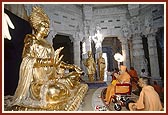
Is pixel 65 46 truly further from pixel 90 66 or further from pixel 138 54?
pixel 138 54

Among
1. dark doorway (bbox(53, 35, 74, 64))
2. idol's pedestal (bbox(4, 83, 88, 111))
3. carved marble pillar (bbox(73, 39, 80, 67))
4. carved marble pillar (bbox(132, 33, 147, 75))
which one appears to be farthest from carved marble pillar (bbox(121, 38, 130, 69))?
idol's pedestal (bbox(4, 83, 88, 111))

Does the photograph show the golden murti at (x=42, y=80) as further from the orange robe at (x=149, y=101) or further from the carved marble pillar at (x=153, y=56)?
the carved marble pillar at (x=153, y=56)

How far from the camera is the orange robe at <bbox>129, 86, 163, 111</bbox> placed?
2.60 metres

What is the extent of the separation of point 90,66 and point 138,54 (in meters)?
0.93

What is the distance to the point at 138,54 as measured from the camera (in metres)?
3.59

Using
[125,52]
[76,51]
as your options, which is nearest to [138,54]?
[125,52]

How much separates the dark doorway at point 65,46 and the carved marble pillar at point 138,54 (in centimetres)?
117

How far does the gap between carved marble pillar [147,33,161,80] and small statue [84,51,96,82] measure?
42.9 inches

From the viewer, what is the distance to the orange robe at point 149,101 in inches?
103

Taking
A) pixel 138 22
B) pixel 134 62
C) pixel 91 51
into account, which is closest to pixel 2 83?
pixel 91 51

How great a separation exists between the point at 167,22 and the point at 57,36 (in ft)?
6.37

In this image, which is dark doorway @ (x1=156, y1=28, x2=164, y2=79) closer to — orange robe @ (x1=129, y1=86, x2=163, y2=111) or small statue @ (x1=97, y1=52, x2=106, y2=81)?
orange robe @ (x1=129, y1=86, x2=163, y2=111)

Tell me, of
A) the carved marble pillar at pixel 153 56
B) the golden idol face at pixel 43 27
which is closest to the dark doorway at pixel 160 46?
the carved marble pillar at pixel 153 56

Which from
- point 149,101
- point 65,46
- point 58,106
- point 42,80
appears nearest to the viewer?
point 149,101
